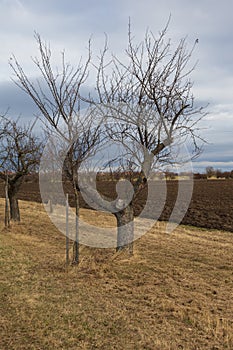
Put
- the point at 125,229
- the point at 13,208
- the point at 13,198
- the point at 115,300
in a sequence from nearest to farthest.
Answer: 1. the point at 115,300
2. the point at 125,229
3. the point at 13,208
4. the point at 13,198

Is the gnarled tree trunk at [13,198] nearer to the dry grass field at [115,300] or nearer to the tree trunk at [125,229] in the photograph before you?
the dry grass field at [115,300]

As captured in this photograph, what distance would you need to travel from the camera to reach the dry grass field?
428 centimetres

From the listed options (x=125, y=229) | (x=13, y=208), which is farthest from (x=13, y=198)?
(x=125, y=229)

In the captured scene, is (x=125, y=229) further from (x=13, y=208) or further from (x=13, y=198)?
(x=13, y=198)

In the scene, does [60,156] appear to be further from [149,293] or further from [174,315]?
[174,315]

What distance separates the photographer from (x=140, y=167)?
30.2ft

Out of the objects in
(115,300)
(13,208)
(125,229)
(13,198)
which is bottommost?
(115,300)

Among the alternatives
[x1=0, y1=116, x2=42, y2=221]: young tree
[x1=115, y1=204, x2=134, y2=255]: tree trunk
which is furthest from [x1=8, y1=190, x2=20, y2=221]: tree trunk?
[x1=115, y1=204, x2=134, y2=255]: tree trunk

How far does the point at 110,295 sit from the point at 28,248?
4775mm

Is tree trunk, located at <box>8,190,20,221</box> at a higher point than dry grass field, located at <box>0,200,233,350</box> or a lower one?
higher

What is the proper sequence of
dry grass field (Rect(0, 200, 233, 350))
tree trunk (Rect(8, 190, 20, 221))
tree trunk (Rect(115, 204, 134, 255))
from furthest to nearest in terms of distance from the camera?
1. tree trunk (Rect(8, 190, 20, 221))
2. tree trunk (Rect(115, 204, 134, 255))
3. dry grass field (Rect(0, 200, 233, 350))

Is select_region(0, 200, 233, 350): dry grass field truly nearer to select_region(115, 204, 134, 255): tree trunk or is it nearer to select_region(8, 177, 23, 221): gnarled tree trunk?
select_region(115, 204, 134, 255): tree trunk

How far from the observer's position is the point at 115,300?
19.0ft

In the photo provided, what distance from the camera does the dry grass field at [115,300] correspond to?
168 inches
